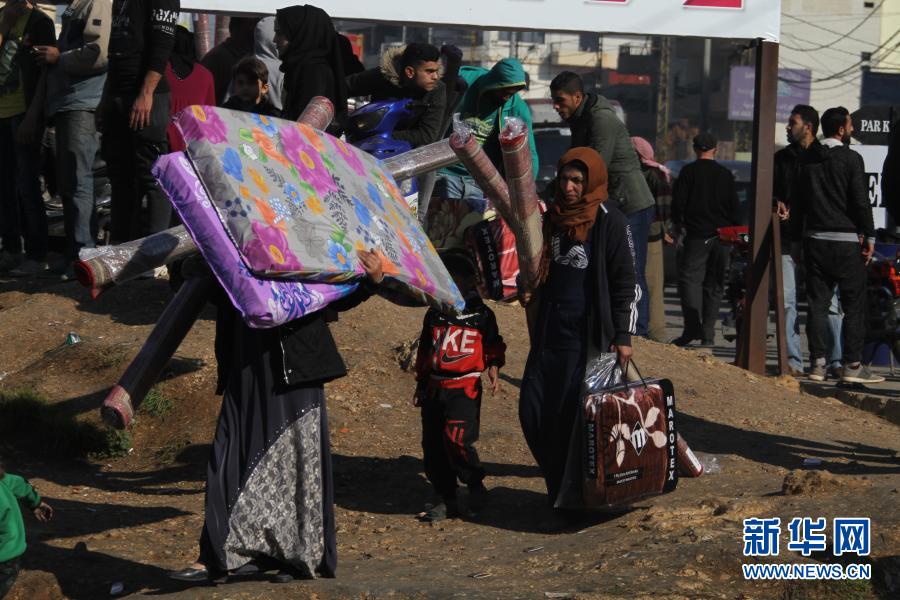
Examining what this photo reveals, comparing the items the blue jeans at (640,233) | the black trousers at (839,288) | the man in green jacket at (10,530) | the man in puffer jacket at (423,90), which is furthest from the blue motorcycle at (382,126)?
the man in green jacket at (10,530)

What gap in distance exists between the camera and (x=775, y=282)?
11.1 m

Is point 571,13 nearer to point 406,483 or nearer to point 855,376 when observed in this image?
point 855,376

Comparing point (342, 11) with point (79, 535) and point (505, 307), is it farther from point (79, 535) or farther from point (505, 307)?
point (79, 535)

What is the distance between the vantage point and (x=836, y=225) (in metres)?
10.7

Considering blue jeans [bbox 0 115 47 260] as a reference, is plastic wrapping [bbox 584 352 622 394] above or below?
below

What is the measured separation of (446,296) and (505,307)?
5535mm

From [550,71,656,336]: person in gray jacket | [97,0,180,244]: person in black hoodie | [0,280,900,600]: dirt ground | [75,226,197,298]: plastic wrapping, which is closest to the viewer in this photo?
[75,226,197,298]: plastic wrapping

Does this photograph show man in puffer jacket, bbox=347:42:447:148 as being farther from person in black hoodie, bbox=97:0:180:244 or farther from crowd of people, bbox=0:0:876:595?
person in black hoodie, bbox=97:0:180:244

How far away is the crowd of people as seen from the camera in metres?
5.85

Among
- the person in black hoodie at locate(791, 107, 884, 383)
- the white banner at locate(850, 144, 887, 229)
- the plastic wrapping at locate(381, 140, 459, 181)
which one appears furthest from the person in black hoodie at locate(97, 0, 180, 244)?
the white banner at locate(850, 144, 887, 229)

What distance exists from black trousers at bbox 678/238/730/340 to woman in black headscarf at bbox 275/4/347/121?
4963mm

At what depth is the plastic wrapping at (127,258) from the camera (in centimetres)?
540

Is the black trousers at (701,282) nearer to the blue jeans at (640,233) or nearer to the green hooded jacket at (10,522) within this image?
the blue jeans at (640,233)

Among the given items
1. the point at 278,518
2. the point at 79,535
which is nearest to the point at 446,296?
the point at 278,518
